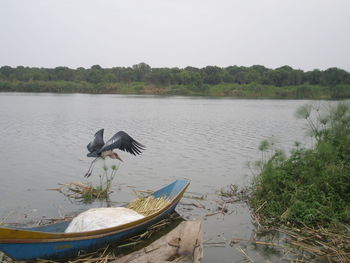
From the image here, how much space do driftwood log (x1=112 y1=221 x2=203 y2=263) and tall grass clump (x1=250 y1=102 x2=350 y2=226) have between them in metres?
2.03

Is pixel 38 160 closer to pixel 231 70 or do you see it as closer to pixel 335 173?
pixel 335 173

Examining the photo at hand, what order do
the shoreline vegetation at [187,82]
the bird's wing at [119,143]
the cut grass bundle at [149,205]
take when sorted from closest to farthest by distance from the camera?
1. the cut grass bundle at [149,205]
2. the bird's wing at [119,143]
3. the shoreline vegetation at [187,82]

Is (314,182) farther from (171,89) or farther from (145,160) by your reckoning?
(171,89)

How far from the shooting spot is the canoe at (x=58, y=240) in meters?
5.07

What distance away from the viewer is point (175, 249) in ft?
20.7

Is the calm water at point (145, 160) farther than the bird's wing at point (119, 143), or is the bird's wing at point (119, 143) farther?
the calm water at point (145, 160)

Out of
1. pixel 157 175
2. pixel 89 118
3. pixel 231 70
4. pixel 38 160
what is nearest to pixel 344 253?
pixel 157 175

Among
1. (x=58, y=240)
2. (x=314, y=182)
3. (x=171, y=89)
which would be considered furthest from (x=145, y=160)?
(x=171, y=89)

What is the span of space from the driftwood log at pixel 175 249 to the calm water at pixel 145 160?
48 cm

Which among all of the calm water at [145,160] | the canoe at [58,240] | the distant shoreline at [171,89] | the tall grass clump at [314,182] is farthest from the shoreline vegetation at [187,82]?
the canoe at [58,240]

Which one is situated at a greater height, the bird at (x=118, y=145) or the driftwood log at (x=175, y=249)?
the bird at (x=118, y=145)

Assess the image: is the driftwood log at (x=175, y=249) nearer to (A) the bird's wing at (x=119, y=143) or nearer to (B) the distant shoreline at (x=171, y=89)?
(A) the bird's wing at (x=119, y=143)

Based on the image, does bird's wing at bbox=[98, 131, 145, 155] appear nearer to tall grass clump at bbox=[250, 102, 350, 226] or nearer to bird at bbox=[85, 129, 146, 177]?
bird at bbox=[85, 129, 146, 177]

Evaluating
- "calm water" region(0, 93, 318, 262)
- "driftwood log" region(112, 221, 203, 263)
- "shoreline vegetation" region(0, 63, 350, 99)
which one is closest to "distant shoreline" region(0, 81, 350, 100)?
"shoreline vegetation" region(0, 63, 350, 99)
